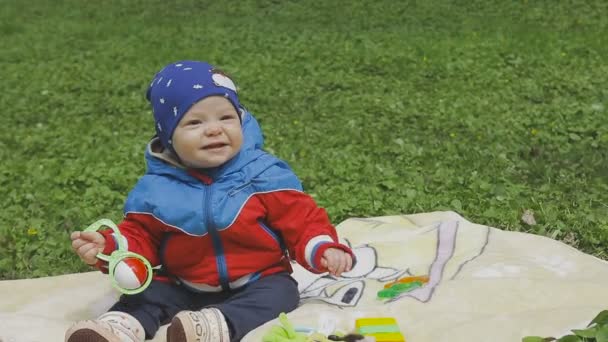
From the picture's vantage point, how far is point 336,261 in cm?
285

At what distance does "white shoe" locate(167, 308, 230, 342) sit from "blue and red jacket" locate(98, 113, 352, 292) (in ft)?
0.98

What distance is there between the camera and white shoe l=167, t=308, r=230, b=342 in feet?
8.50

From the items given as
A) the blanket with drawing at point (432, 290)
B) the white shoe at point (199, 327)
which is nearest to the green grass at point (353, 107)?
the blanket with drawing at point (432, 290)

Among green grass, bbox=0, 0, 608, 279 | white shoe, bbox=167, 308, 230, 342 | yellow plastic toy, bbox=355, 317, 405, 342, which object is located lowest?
green grass, bbox=0, 0, 608, 279

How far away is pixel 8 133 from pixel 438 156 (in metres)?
3.72

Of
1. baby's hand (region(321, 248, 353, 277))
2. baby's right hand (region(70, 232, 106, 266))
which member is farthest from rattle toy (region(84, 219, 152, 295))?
baby's hand (region(321, 248, 353, 277))

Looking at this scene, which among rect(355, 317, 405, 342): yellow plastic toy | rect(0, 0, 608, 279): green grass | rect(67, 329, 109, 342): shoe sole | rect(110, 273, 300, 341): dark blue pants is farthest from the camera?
rect(0, 0, 608, 279): green grass

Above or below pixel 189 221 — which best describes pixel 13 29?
below

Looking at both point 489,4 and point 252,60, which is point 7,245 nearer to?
point 252,60

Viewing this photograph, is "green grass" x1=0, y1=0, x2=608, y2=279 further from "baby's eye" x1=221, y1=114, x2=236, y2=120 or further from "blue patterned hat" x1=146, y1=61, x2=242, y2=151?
"baby's eye" x1=221, y1=114, x2=236, y2=120

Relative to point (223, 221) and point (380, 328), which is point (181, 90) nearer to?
point (223, 221)

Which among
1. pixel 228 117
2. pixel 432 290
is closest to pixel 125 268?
pixel 228 117

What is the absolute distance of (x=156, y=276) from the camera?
3150mm

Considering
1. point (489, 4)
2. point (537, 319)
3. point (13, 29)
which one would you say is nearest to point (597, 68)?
point (489, 4)
